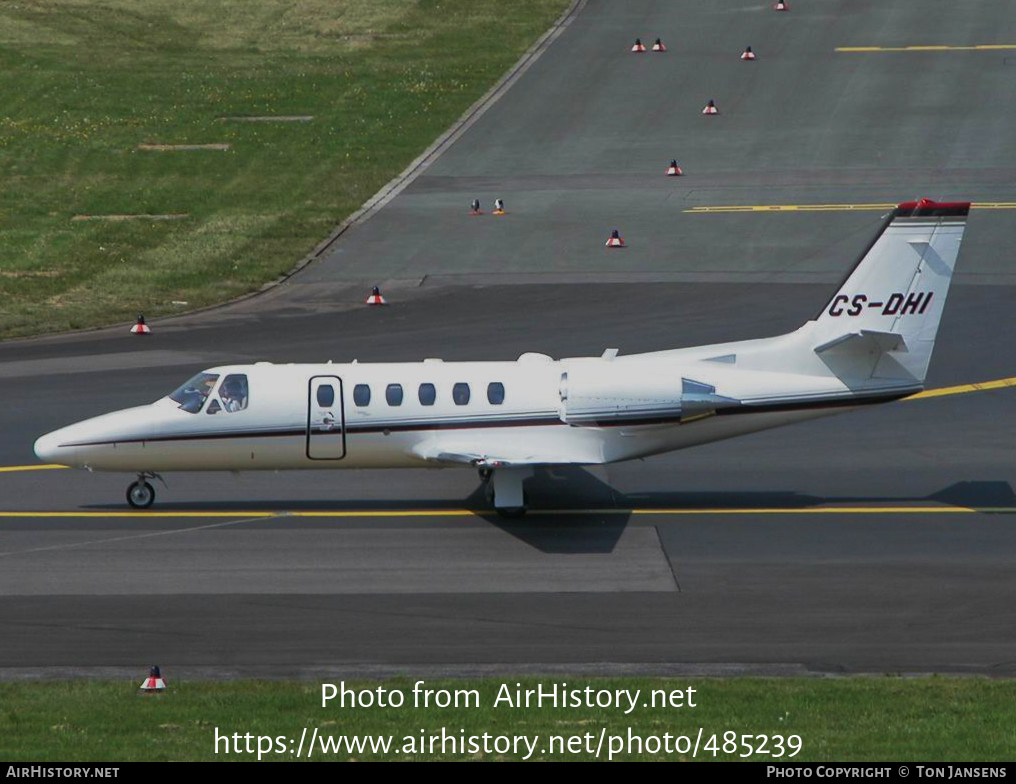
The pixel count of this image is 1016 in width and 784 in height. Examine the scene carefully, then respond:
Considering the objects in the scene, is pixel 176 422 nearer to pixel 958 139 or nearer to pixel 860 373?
pixel 860 373

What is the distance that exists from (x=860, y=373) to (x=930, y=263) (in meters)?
2.13

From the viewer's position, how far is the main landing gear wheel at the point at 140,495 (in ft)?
93.5

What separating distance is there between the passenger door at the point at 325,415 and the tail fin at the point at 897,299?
7942 mm

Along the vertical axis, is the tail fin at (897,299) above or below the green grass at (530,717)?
above

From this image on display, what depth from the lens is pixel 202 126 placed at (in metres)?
62.0

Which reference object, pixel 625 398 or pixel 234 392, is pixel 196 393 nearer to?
pixel 234 392

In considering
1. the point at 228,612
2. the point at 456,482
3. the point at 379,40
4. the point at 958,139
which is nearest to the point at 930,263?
the point at 456,482

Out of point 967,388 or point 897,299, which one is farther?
point 967,388

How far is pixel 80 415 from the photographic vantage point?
111 ft

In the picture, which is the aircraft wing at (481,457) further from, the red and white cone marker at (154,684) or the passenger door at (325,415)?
the red and white cone marker at (154,684)

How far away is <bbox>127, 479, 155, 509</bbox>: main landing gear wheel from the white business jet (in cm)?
66

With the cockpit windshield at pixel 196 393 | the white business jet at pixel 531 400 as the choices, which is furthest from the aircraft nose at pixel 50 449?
the cockpit windshield at pixel 196 393

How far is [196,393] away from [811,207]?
2739cm

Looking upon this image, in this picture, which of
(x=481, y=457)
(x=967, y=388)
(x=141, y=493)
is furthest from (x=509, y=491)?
(x=967, y=388)
